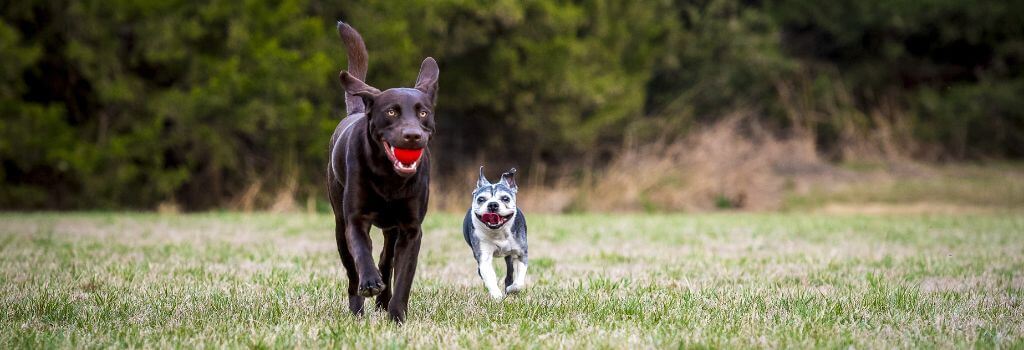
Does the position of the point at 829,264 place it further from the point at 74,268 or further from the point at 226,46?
the point at 226,46

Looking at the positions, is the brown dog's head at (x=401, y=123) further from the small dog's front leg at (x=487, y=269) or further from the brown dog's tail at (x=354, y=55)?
the small dog's front leg at (x=487, y=269)

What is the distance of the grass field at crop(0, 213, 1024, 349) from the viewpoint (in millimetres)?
5141

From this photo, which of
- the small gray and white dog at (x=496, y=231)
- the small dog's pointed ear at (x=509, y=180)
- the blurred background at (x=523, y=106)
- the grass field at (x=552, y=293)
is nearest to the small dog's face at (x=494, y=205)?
the small gray and white dog at (x=496, y=231)

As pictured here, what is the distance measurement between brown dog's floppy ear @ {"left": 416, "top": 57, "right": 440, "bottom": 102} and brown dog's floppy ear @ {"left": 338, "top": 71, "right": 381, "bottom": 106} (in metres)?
0.28

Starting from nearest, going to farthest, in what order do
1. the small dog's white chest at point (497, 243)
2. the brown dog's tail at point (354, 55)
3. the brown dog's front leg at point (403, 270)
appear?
the brown dog's front leg at point (403, 270) → the brown dog's tail at point (354, 55) → the small dog's white chest at point (497, 243)

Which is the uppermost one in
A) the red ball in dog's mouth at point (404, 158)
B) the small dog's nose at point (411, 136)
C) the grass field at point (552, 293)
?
the small dog's nose at point (411, 136)

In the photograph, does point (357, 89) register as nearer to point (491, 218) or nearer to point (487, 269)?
point (491, 218)

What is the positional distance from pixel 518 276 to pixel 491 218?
54cm

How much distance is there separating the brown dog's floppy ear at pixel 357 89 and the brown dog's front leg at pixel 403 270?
746 mm

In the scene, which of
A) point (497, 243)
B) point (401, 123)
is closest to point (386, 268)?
point (497, 243)

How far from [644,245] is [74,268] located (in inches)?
238

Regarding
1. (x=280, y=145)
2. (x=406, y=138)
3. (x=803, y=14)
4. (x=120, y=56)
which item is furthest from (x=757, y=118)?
(x=406, y=138)

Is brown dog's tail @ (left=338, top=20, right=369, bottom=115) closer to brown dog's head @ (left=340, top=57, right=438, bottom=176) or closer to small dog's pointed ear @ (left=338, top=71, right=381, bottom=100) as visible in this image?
small dog's pointed ear @ (left=338, top=71, right=381, bottom=100)

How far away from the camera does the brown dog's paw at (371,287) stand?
5199 millimetres
